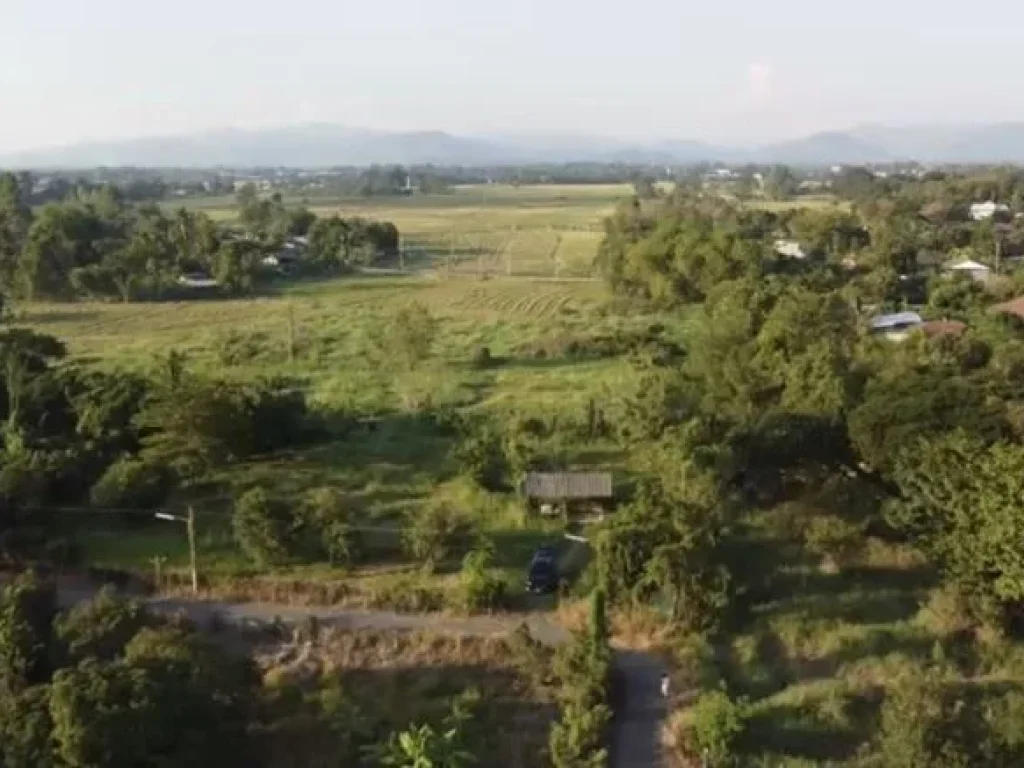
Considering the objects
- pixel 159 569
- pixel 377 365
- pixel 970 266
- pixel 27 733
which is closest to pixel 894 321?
pixel 377 365

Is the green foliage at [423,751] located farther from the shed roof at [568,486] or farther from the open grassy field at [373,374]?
the shed roof at [568,486]

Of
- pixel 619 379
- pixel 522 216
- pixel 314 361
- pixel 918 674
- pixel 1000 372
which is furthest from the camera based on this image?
pixel 522 216

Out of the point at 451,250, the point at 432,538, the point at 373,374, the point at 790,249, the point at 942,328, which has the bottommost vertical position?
the point at 432,538

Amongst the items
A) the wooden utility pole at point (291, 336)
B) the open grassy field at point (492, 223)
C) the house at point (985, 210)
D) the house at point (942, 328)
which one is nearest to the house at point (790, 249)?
the open grassy field at point (492, 223)

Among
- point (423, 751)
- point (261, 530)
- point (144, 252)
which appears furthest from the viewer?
point (144, 252)

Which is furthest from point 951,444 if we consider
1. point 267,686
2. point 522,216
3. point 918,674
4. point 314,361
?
point 522,216

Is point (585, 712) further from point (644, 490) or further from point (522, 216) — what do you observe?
point (522, 216)

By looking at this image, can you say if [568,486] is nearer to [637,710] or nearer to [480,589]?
[480,589]
